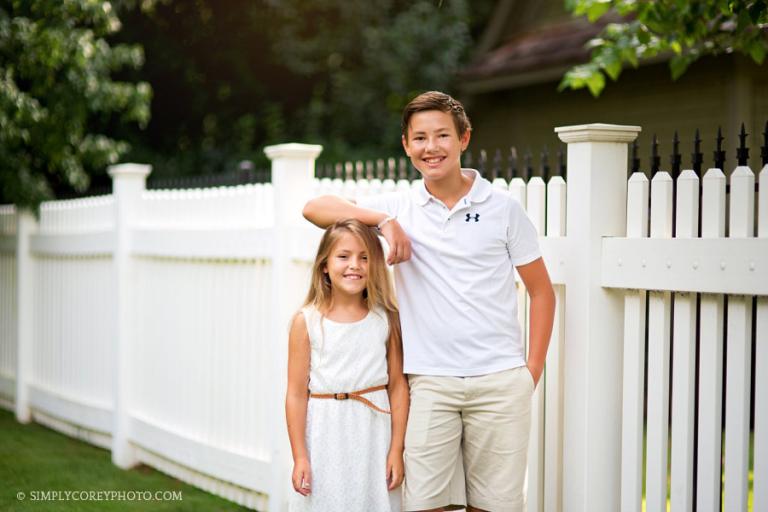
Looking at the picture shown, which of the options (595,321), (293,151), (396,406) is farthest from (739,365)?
(293,151)

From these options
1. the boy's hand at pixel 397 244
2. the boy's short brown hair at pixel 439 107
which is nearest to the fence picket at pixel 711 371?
the boy's short brown hair at pixel 439 107

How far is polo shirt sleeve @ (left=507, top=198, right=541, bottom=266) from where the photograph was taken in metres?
3.54

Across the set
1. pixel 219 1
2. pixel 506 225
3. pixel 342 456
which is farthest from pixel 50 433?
pixel 219 1

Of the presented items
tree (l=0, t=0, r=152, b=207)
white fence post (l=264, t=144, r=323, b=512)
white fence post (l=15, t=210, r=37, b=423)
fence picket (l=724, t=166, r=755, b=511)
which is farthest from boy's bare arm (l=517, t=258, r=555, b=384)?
white fence post (l=15, t=210, r=37, b=423)

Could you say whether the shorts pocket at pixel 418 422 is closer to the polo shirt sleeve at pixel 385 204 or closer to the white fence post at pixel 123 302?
the polo shirt sleeve at pixel 385 204

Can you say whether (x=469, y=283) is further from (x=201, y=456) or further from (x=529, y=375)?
(x=201, y=456)

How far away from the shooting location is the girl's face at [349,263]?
3660mm

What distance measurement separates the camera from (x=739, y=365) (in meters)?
3.42

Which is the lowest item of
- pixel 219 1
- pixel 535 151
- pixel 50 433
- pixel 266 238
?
pixel 50 433

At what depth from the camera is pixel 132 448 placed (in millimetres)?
7117

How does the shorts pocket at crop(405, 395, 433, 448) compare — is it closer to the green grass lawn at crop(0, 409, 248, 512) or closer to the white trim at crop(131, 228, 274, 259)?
the white trim at crop(131, 228, 274, 259)

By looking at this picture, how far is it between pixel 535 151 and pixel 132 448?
6779 mm

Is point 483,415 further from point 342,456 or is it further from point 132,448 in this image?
point 132,448

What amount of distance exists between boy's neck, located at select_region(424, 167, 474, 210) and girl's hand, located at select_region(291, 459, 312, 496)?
3.43 ft
